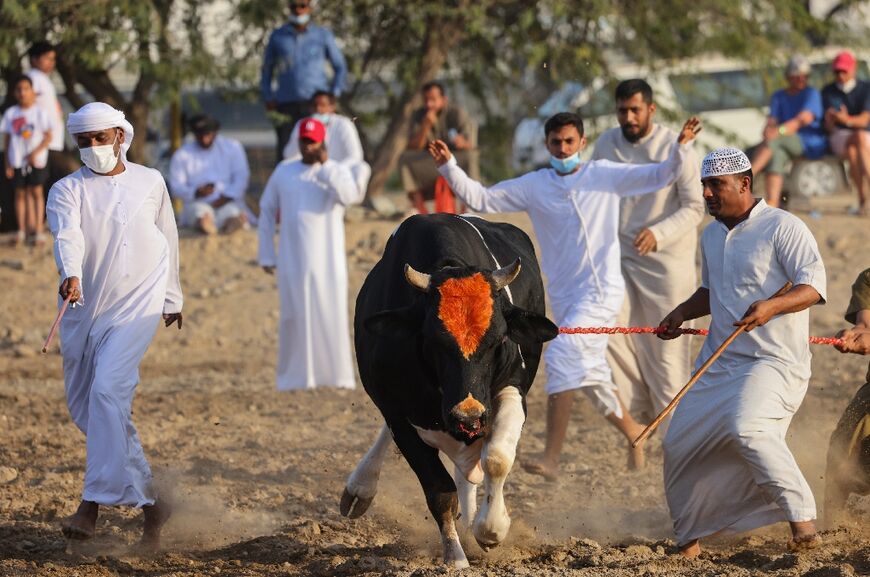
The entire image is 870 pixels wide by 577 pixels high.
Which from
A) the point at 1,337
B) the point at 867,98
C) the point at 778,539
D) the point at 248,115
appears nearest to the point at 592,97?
the point at 867,98

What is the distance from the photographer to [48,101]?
1438cm

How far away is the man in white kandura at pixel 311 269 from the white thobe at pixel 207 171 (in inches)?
133

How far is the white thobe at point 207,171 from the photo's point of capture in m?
15.1

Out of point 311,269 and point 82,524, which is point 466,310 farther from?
point 311,269

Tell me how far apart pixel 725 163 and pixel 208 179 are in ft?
29.9

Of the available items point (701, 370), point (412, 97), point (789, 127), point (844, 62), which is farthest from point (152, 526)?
point (844, 62)

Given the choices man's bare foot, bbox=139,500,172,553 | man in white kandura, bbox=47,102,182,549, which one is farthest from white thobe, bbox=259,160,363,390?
man's bare foot, bbox=139,500,172,553

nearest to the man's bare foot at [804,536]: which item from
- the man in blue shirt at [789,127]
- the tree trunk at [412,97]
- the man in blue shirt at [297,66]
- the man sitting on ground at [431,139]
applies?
the man sitting on ground at [431,139]

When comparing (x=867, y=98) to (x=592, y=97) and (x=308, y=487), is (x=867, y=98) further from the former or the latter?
(x=308, y=487)

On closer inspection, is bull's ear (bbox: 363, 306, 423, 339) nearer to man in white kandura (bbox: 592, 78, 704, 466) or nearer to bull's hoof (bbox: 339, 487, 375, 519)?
bull's hoof (bbox: 339, 487, 375, 519)

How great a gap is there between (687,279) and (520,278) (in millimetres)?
2201

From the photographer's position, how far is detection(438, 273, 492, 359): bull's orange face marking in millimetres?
6176

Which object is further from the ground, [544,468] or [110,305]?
[110,305]

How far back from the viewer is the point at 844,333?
6.68 m
